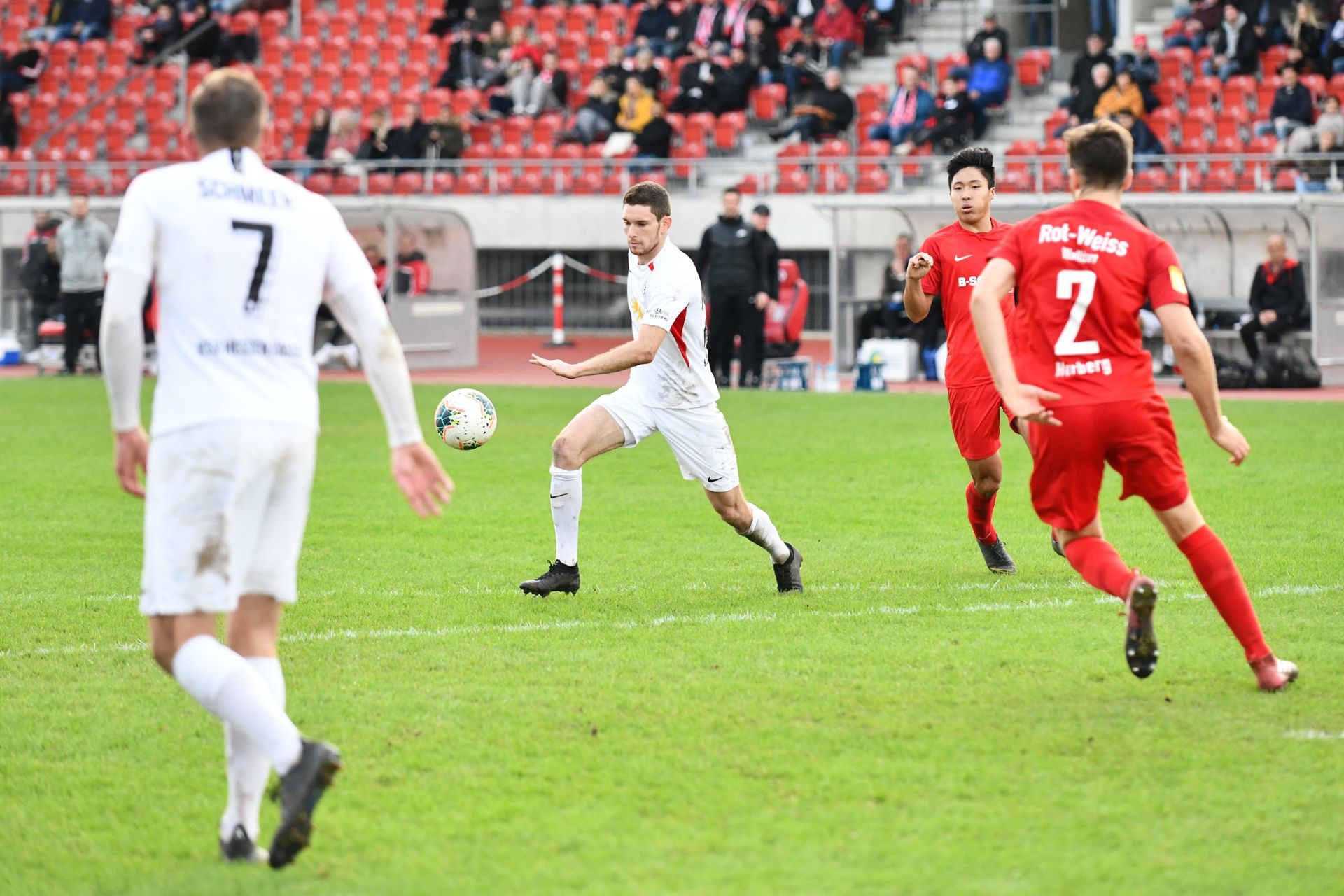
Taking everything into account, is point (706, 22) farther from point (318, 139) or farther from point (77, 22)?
point (77, 22)

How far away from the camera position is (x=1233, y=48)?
80.3 feet

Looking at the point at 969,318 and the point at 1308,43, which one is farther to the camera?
the point at 1308,43

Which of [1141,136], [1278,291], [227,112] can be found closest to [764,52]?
[1141,136]

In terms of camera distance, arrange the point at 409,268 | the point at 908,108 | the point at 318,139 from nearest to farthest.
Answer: the point at 409,268, the point at 908,108, the point at 318,139

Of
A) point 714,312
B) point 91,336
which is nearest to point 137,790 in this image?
point 714,312

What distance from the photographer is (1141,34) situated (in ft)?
81.9

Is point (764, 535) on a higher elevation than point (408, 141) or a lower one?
lower

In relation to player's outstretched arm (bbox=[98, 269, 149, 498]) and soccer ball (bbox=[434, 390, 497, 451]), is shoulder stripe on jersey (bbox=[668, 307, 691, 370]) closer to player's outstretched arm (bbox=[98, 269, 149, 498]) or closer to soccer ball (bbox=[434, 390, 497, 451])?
soccer ball (bbox=[434, 390, 497, 451])

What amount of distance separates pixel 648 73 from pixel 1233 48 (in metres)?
9.10

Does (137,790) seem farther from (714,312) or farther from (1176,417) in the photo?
(714,312)

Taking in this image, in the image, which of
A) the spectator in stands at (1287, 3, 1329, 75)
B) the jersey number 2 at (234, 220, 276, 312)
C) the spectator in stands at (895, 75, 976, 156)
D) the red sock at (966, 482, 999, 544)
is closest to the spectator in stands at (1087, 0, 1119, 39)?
the spectator in stands at (895, 75, 976, 156)

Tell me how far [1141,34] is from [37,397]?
16288 millimetres

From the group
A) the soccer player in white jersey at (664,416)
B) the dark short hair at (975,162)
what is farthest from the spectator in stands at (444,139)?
the soccer player in white jersey at (664,416)

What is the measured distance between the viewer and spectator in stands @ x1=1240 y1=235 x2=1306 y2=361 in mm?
18844
